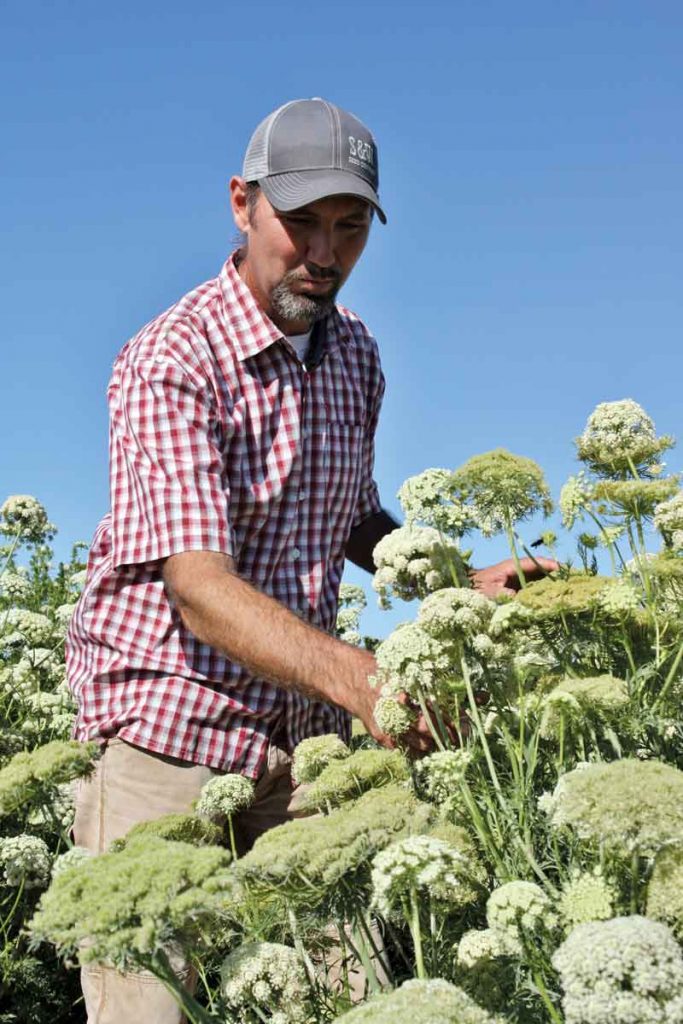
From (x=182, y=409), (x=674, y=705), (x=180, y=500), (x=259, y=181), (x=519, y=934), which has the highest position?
(x=259, y=181)

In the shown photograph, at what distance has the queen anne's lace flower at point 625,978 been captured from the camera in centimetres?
215

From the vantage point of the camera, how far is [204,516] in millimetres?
4453

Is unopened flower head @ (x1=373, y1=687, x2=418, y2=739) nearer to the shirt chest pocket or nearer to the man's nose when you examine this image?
the shirt chest pocket

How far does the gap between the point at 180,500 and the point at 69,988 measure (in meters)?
4.02

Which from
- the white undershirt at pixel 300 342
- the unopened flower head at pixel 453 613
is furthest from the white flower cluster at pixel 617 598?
the white undershirt at pixel 300 342

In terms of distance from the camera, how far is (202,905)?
2500mm

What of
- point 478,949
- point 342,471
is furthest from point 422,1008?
point 342,471

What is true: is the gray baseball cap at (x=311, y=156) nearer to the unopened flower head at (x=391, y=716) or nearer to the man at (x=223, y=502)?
the man at (x=223, y=502)

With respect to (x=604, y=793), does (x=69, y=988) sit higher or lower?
lower

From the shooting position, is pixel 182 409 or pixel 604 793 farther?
pixel 182 409

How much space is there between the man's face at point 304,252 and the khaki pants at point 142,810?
1.93 m

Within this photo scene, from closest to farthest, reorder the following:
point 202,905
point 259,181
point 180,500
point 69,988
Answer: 1. point 202,905
2. point 180,500
3. point 259,181
4. point 69,988

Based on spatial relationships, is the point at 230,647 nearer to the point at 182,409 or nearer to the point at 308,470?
the point at 182,409

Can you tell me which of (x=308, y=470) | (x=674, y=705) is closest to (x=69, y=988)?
(x=308, y=470)
